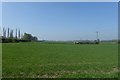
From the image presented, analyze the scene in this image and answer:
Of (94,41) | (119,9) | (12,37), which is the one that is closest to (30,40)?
(12,37)

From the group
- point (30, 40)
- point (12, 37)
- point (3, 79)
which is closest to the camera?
point (3, 79)

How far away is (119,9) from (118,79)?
466 cm

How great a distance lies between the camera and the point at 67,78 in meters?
9.02

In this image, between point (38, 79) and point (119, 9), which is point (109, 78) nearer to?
point (38, 79)

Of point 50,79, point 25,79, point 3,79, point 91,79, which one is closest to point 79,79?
point 91,79

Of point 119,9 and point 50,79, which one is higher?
point 119,9

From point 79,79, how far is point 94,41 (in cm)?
8704

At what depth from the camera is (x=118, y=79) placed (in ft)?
29.1

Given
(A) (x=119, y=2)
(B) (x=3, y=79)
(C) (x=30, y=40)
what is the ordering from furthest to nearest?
(C) (x=30, y=40), (A) (x=119, y=2), (B) (x=3, y=79)

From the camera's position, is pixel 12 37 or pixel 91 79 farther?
pixel 12 37

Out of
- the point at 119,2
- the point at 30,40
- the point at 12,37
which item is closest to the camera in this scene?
the point at 119,2

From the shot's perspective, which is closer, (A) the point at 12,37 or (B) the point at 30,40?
(A) the point at 12,37

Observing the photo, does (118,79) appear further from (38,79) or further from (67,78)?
(38,79)

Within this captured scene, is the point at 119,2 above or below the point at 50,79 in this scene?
above
